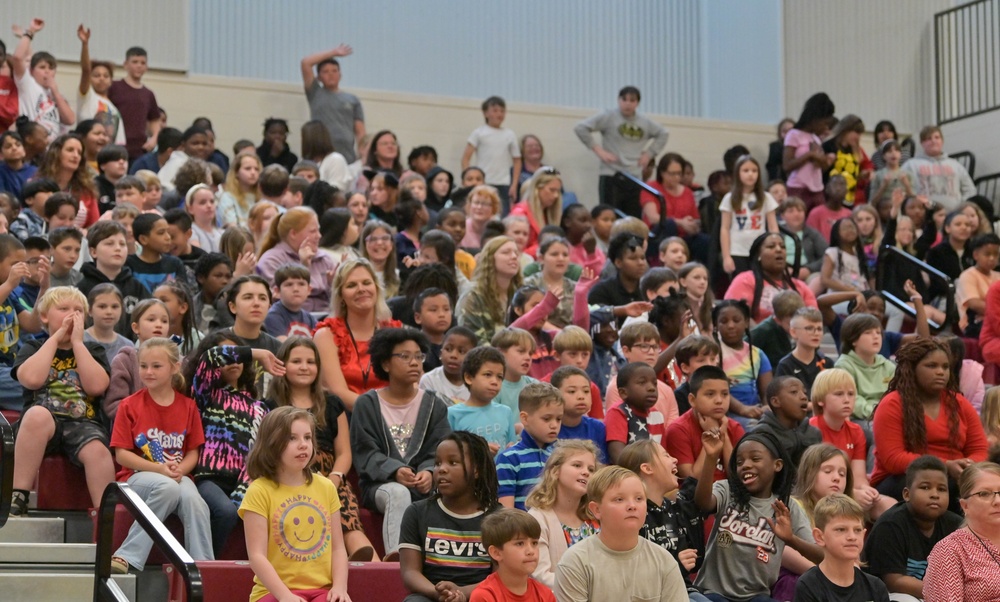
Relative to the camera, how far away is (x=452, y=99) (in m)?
16.2

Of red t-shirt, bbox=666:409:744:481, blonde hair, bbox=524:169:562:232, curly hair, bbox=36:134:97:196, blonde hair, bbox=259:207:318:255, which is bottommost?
red t-shirt, bbox=666:409:744:481

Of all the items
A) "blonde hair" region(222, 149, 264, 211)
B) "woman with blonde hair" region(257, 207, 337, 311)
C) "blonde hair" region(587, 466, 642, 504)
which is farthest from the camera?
"blonde hair" region(222, 149, 264, 211)

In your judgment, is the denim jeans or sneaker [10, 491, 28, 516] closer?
the denim jeans

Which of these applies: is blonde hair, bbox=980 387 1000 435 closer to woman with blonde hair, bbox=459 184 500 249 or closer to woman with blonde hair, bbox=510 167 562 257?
woman with blonde hair, bbox=459 184 500 249

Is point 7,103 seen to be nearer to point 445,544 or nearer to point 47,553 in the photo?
point 47,553

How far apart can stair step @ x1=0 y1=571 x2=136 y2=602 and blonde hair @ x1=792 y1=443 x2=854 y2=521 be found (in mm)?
3104

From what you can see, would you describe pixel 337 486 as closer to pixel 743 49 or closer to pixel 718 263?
pixel 718 263

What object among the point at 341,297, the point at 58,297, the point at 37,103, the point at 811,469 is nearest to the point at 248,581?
the point at 58,297

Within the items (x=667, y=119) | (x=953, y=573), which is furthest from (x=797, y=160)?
(x=953, y=573)

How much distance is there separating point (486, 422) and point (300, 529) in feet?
5.19

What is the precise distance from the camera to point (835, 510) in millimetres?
5945

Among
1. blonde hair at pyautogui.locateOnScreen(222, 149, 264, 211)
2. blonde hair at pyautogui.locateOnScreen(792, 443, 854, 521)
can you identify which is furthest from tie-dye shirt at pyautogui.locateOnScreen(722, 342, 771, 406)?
blonde hair at pyautogui.locateOnScreen(222, 149, 264, 211)

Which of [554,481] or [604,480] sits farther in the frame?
[554,481]

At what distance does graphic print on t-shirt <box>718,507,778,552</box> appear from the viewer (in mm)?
6492
